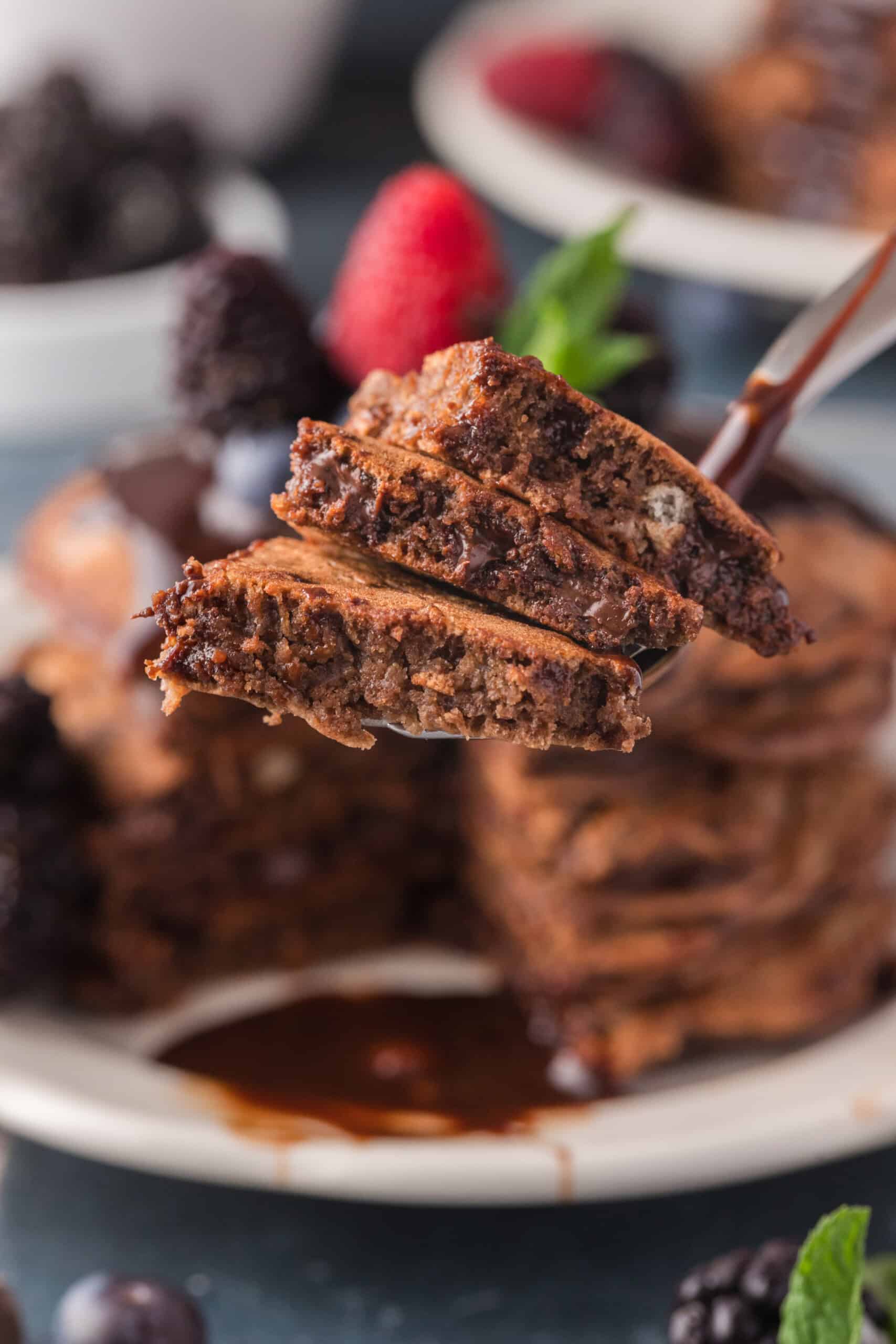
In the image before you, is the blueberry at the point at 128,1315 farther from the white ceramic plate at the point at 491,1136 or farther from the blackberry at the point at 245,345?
the blackberry at the point at 245,345

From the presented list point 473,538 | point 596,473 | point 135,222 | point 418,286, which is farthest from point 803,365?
point 135,222

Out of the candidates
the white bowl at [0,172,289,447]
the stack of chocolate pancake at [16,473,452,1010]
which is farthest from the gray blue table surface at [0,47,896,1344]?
the white bowl at [0,172,289,447]

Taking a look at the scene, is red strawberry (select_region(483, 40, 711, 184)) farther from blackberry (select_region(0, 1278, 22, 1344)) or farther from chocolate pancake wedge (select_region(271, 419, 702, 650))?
blackberry (select_region(0, 1278, 22, 1344))

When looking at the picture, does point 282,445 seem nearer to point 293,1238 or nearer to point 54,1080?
point 54,1080

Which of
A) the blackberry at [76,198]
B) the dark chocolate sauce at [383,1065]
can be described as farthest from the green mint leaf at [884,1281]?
the blackberry at [76,198]

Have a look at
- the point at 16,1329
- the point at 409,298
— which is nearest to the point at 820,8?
the point at 409,298

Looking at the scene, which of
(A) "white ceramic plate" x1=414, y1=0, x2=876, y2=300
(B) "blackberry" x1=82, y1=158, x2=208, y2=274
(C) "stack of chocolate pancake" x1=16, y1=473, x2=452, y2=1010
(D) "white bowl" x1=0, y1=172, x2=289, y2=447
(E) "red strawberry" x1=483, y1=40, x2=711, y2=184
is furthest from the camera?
(E) "red strawberry" x1=483, y1=40, x2=711, y2=184
